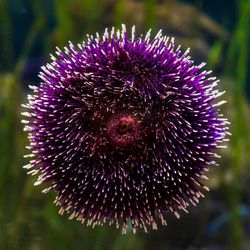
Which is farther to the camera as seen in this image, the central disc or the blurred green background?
the blurred green background

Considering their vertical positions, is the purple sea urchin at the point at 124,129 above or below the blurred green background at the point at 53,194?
below

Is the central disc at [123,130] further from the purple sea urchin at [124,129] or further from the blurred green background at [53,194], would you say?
the blurred green background at [53,194]

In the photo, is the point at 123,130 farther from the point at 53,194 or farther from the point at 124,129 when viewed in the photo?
the point at 53,194

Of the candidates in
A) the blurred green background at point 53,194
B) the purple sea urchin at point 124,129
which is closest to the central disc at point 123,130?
the purple sea urchin at point 124,129

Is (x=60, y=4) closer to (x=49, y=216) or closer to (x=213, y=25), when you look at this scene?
(x=49, y=216)

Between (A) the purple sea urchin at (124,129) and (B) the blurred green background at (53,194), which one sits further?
(B) the blurred green background at (53,194)

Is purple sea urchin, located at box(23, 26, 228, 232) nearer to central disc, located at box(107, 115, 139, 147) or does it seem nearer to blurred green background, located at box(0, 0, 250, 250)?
central disc, located at box(107, 115, 139, 147)

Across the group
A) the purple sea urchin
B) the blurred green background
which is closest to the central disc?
the purple sea urchin

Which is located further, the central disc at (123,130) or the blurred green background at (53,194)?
the blurred green background at (53,194)

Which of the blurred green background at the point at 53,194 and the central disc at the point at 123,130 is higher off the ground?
the blurred green background at the point at 53,194

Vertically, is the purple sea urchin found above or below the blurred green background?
below
